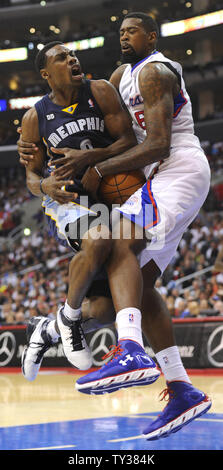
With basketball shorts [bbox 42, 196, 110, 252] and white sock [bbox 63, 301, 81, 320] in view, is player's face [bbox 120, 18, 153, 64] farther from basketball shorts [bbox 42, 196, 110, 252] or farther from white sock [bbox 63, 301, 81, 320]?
white sock [bbox 63, 301, 81, 320]

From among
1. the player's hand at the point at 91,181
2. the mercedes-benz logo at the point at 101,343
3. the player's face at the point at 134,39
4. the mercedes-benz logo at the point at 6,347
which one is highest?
the player's face at the point at 134,39

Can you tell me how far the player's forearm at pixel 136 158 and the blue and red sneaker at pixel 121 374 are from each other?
1.12m

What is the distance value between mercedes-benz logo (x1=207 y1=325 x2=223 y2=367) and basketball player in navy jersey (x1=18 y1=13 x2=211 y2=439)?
6101 millimetres

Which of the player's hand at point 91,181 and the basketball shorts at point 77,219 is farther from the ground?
→ the player's hand at point 91,181

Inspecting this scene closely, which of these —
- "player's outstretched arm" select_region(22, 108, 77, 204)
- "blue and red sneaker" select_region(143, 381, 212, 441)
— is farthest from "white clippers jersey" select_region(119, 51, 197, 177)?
"blue and red sneaker" select_region(143, 381, 212, 441)

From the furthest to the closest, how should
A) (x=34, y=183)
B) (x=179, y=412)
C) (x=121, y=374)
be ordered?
(x=34, y=183) → (x=179, y=412) → (x=121, y=374)

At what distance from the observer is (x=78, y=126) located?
409cm

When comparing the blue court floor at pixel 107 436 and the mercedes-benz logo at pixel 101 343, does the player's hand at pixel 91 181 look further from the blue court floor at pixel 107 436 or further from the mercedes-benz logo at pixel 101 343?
the mercedes-benz logo at pixel 101 343

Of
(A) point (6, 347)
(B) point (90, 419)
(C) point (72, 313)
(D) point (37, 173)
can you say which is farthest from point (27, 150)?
(A) point (6, 347)

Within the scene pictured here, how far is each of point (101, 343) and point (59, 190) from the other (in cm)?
785

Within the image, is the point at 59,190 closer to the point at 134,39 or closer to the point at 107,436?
the point at 134,39

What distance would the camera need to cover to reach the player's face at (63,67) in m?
4.09

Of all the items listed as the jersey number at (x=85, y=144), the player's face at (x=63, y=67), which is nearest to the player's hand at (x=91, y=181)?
the jersey number at (x=85, y=144)

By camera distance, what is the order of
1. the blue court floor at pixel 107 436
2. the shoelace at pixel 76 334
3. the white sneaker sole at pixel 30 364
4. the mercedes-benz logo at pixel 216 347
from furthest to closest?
the mercedes-benz logo at pixel 216 347, the blue court floor at pixel 107 436, the white sneaker sole at pixel 30 364, the shoelace at pixel 76 334
